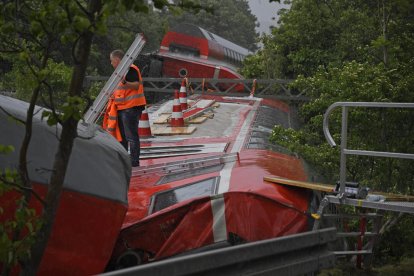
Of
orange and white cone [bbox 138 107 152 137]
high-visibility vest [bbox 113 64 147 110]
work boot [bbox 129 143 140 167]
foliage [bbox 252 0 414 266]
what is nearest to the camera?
foliage [bbox 252 0 414 266]

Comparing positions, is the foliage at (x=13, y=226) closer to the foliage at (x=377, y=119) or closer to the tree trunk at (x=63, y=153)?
the tree trunk at (x=63, y=153)

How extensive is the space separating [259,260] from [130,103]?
501 centimetres

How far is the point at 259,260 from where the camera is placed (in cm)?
444

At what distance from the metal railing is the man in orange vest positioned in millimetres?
4357

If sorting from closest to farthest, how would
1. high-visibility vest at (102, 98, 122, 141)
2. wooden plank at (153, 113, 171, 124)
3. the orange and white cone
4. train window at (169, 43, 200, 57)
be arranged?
high-visibility vest at (102, 98, 122, 141), the orange and white cone, wooden plank at (153, 113, 171, 124), train window at (169, 43, 200, 57)

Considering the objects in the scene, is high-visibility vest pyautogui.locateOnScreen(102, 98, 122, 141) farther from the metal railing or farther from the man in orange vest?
the metal railing

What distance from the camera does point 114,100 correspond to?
9180 mm

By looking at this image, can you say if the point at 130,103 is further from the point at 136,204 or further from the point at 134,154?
the point at 136,204

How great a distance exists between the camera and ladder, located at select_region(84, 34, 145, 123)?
277 inches

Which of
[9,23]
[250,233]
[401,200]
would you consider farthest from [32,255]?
[401,200]

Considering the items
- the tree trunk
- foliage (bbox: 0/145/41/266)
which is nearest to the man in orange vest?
the tree trunk

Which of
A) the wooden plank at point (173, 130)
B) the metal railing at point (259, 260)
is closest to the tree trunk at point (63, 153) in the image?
the metal railing at point (259, 260)

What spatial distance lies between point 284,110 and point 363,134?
30.7 ft

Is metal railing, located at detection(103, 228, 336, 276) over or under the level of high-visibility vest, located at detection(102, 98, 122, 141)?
under
